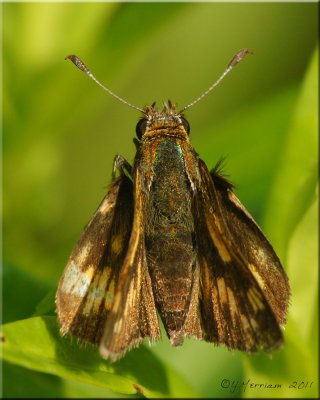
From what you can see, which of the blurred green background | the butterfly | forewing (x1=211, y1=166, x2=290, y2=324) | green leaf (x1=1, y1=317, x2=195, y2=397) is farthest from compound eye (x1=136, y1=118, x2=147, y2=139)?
green leaf (x1=1, y1=317, x2=195, y2=397)

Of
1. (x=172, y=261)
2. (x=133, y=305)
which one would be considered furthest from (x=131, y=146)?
(x=133, y=305)

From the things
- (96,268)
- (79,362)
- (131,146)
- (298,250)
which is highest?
(131,146)

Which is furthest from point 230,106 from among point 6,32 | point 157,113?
point 157,113

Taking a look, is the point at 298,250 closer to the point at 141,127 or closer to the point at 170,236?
the point at 170,236

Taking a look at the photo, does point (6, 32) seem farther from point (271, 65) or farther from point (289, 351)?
point (271, 65)

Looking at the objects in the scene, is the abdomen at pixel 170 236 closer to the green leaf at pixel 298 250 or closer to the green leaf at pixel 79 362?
the green leaf at pixel 79 362

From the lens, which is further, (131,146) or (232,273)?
(131,146)

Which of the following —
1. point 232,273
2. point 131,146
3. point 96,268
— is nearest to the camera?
point 232,273

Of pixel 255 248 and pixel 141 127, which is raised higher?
pixel 141 127
